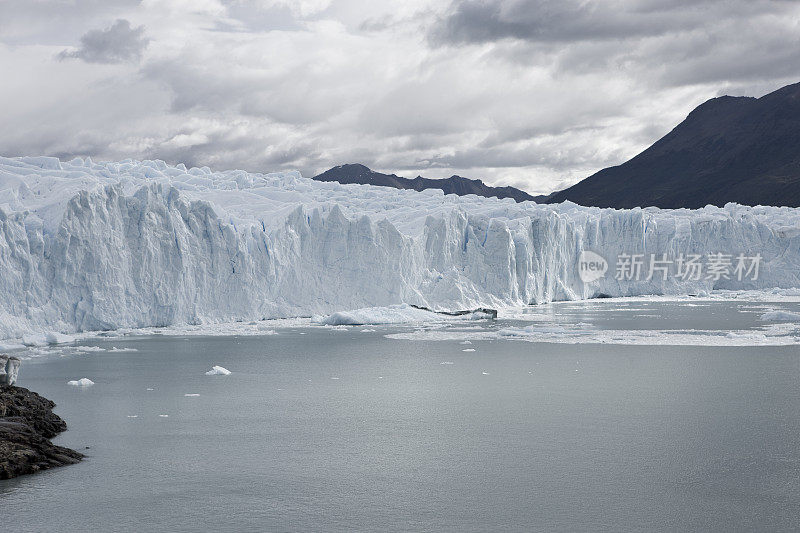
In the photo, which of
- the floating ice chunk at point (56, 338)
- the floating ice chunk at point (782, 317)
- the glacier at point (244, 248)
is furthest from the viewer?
the floating ice chunk at point (782, 317)

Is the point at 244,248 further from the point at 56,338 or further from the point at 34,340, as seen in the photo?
the point at 34,340

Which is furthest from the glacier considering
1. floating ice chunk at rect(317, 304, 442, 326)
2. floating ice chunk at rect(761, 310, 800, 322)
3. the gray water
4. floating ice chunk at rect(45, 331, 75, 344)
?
floating ice chunk at rect(761, 310, 800, 322)

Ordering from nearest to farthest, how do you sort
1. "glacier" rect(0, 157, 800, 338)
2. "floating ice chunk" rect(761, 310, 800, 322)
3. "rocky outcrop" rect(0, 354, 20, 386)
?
"rocky outcrop" rect(0, 354, 20, 386), "glacier" rect(0, 157, 800, 338), "floating ice chunk" rect(761, 310, 800, 322)

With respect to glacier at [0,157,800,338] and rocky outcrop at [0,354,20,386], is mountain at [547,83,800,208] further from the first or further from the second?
rocky outcrop at [0,354,20,386]

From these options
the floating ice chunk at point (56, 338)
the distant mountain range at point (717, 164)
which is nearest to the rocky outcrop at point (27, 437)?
the floating ice chunk at point (56, 338)

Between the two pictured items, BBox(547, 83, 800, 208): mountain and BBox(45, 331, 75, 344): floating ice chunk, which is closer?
BBox(45, 331, 75, 344): floating ice chunk

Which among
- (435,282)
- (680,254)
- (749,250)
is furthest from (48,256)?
(749,250)

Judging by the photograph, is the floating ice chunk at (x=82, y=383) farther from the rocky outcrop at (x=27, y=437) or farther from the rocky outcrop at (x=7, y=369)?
the rocky outcrop at (x=27, y=437)

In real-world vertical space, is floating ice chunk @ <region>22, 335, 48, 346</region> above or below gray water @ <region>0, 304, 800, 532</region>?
above
